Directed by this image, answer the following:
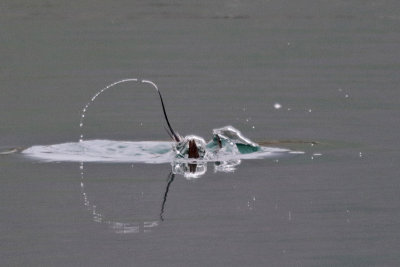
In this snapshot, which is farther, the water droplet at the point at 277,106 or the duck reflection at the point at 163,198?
the water droplet at the point at 277,106

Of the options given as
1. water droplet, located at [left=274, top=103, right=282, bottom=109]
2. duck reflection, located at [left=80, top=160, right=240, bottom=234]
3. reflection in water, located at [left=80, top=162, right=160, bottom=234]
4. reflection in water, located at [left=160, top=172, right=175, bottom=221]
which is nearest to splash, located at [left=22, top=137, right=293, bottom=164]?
duck reflection, located at [left=80, top=160, right=240, bottom=234]

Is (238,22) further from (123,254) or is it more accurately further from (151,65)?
(123,254)

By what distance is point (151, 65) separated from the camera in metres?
28.5


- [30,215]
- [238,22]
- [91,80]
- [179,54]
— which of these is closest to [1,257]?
[30,215]

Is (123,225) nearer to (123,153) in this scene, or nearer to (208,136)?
(123,153)

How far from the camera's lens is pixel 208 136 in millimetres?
17922

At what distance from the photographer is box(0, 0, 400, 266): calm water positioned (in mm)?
11578

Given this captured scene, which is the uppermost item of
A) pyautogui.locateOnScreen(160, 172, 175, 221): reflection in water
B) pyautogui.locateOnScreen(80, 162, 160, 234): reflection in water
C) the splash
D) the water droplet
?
the water droplet

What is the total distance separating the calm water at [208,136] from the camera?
11578 mm

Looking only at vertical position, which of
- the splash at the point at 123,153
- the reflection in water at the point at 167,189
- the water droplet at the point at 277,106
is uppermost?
the water droplet at the point at 277,106

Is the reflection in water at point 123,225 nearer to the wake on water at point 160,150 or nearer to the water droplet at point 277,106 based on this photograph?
the wake on water at point 160,150

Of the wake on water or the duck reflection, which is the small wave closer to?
the wake on water

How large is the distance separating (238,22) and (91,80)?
49.6 feet

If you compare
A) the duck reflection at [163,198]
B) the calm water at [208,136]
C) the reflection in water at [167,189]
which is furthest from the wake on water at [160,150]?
the reflection in water at [167,189]
